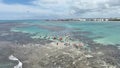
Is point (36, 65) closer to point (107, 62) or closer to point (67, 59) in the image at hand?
point (67, 59)

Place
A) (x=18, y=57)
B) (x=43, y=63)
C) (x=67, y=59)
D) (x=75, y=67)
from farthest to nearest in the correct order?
(x=18, y=57) < (x=67, y=59) < (x=43, y=63) < (x=75, y=67)

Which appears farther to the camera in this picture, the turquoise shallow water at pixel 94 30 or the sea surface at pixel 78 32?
the turquoise shallow water at pixel 94 30

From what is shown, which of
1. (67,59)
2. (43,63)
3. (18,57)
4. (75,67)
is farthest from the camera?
(18,57)

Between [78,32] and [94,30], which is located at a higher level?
[78,32]

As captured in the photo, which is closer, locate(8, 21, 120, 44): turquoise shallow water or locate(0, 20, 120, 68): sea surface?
locate(0, 20, 120, 68): sea surface

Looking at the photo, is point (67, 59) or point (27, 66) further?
point (67, 59)

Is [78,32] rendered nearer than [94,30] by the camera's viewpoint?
Yes

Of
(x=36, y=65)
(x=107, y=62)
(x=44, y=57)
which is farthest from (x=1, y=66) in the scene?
(x=107, y=62)

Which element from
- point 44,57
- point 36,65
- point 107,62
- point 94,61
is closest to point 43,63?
point 36,65

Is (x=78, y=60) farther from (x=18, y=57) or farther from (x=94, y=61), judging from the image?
(x=18, y=57)
